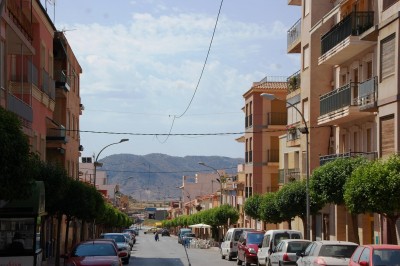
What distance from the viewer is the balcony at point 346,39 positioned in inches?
1347

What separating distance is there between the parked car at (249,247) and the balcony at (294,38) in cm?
1475

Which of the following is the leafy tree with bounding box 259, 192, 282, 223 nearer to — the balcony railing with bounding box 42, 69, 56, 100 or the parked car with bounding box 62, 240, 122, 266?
the balcony railing with bounding box 42, 69, 56, 100

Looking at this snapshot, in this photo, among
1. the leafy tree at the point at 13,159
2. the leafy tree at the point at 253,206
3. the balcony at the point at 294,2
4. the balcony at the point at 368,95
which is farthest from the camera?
the leafy tree at the point at 253,206

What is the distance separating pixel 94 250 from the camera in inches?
976

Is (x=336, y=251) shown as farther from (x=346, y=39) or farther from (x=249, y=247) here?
(x=346, y=39)

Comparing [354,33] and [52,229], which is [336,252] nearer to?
[354,33]

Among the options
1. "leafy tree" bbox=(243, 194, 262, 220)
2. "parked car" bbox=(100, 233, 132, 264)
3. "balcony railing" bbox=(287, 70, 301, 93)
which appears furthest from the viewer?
"leafy tree" bbox=(243, 194, 262, 220)

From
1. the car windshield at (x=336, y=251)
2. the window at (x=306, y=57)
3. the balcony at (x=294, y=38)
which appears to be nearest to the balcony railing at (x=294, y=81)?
the balcony at (x=294, y=38)

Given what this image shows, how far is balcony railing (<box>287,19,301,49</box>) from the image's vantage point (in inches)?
1930

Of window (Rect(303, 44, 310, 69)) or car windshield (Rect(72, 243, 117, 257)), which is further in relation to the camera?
window (Rect(303, 44, 310, 69))

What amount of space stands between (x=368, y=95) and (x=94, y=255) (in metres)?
14.1

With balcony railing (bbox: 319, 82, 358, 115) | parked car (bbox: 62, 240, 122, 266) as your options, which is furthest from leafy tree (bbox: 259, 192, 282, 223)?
parked car (bbox: 62, 240, 122, 266)

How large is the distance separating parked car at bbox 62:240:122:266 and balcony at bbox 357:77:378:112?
12.6 metres

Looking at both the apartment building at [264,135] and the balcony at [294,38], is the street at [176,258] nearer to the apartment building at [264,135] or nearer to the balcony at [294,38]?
the apartment building at [264,135]
